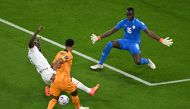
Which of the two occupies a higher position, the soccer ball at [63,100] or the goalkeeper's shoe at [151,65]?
the soccer ball at [63,100]

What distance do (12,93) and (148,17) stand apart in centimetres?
958

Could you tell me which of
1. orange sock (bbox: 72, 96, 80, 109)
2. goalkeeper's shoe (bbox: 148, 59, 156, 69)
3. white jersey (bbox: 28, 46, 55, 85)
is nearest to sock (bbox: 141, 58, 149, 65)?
goalkeeper's shoe (bbox: 148, 59, 156, 69)

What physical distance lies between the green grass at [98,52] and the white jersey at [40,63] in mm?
728

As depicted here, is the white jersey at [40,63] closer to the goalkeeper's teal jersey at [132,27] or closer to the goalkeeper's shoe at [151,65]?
the goalkeeper's teal jersey at [132,27]

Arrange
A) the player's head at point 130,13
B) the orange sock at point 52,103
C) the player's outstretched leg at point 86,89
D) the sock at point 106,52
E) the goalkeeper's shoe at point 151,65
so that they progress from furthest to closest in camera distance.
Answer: the goalkeeper's shoe at point 151,65 < the sock at point 106,52 < the player's head at point 130,13 < the player's outstretched leg at point 86,89 < the orange sock at point 52,103

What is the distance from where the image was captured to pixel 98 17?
24.3m

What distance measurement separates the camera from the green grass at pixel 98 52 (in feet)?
55.8

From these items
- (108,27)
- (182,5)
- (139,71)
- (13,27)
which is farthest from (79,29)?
(182,5)

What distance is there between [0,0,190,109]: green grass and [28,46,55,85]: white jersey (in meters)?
0.73

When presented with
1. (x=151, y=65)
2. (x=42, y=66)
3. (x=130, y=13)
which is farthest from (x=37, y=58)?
(x=151, y=65)

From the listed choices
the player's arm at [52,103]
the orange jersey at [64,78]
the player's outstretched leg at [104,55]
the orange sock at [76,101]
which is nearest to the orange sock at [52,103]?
the player's arm at [52,103]

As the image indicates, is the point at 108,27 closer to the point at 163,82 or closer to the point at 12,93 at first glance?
the point at 163,82

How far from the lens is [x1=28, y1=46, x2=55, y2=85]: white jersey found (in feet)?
54.2

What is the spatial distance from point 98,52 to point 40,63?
4502 millimetres
